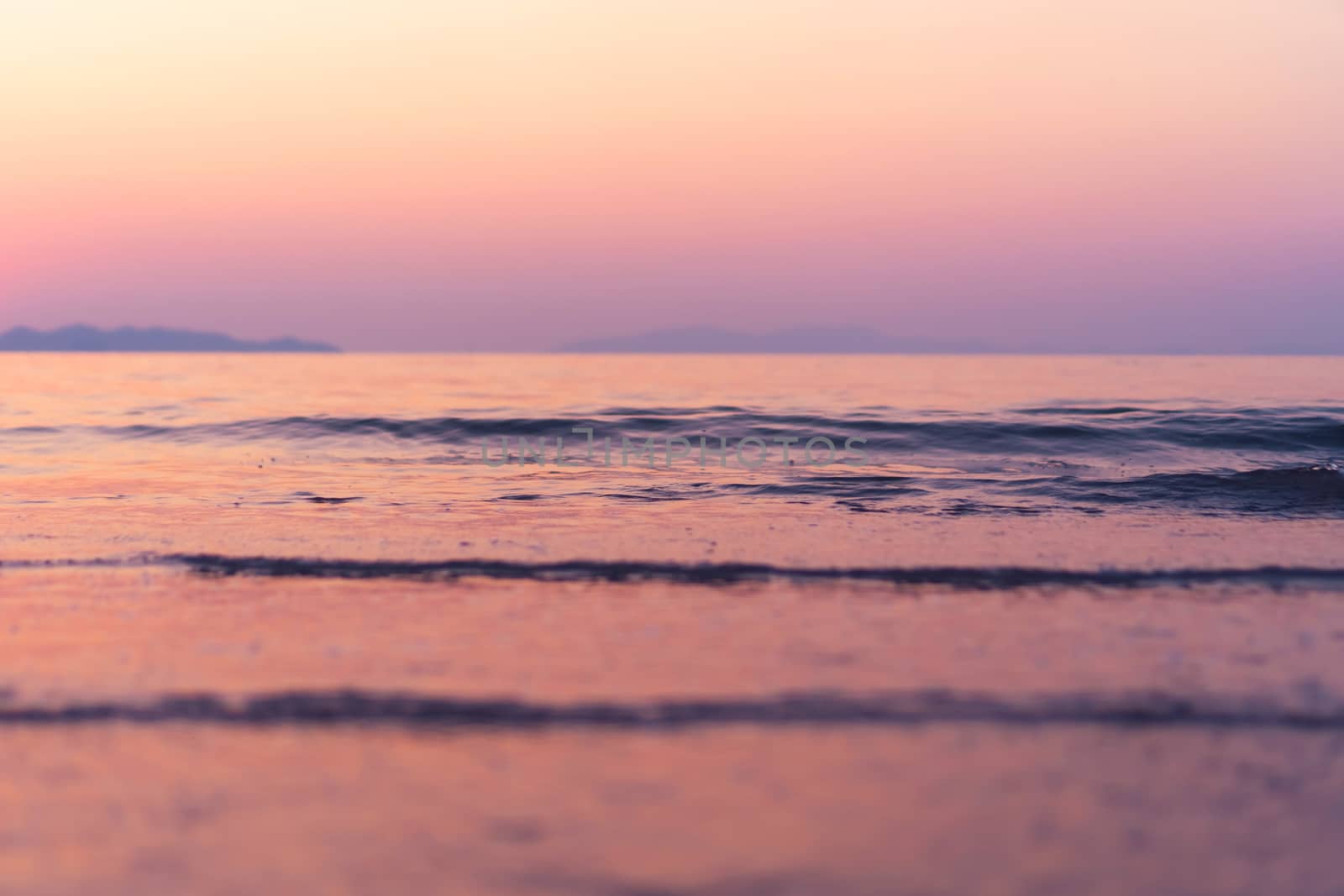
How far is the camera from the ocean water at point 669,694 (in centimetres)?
281

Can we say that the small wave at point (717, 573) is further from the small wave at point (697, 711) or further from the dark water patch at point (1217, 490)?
the dark water patch at point (1217, 490)

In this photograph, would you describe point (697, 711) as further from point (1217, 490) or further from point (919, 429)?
point (919, 429)

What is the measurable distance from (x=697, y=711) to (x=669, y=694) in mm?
213

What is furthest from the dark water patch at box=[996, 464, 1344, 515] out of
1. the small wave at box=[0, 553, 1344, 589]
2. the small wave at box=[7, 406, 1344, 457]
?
the small wave at box=[0, 553, 1344, 589]

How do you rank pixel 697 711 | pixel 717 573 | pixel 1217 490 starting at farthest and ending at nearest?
pixel 1217 490 < pixel 717 573 < pixel 697 711

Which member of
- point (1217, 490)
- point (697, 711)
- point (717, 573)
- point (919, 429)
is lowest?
point (697, 711)

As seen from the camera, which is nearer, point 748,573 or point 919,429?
point 748,573

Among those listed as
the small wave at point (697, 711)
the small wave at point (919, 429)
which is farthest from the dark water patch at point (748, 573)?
the small wave at point (919, 429)

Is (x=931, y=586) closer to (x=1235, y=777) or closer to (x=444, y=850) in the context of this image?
(x=1235, y=777)

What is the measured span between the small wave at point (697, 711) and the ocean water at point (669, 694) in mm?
19

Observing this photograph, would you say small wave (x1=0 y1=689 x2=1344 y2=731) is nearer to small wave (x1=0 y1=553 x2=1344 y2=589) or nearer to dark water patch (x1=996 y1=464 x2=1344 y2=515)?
small wave (x1=0 y1=553 x2=1344 y2=589)

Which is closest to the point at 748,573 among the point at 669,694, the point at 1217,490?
the point at 669,694

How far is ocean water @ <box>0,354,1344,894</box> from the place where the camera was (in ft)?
9.23

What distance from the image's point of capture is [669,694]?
4035mm
